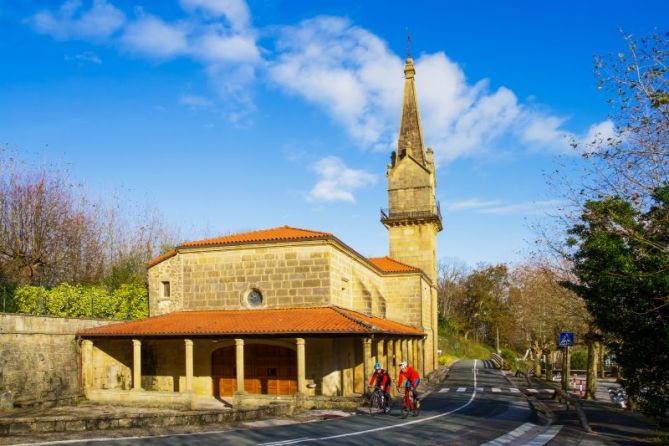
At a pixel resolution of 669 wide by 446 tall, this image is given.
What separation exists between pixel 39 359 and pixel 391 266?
2112 cm

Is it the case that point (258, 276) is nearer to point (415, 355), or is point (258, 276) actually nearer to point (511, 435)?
point (415, 355)

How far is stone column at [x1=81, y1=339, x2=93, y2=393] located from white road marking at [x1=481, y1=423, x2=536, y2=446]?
16601 mm

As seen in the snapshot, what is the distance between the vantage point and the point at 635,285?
13.0m

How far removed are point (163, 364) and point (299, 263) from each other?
7.78 metres

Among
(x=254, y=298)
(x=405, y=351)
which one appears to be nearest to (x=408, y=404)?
(x=254, y=298)

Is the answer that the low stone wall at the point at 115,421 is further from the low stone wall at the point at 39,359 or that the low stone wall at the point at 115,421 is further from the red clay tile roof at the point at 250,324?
the low stone wall at the point at 39,359

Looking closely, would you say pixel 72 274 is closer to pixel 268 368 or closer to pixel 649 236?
pixel 268 368

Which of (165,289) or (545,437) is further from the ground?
(165,289)

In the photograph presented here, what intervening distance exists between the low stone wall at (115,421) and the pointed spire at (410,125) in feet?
86.0

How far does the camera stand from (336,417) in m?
16.6

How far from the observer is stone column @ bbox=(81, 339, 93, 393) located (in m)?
22.3

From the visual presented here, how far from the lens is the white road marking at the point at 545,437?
41.3 feet

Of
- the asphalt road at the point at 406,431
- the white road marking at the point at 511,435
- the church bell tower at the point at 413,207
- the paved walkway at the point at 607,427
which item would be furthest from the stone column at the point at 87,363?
the church bell tower at the point at 413,207

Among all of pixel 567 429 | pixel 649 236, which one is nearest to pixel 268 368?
pixel 567 429
